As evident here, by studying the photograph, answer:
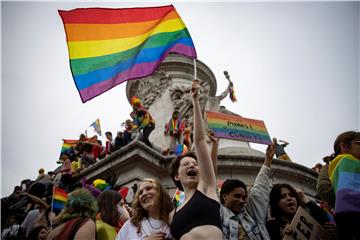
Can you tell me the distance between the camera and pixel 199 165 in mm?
3572

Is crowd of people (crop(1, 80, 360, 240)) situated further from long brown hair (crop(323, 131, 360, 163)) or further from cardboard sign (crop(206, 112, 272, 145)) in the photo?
cardboard sign (crop(206, 112, 272, 145))

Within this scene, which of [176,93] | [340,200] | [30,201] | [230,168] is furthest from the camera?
[176,93]

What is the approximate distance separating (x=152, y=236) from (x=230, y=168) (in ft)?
24.8

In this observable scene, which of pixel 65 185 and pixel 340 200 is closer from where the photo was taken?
pixel 340 200

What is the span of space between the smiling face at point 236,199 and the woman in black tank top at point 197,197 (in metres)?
0.62

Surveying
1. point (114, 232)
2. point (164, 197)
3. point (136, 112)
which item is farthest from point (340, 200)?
point (136, 112)

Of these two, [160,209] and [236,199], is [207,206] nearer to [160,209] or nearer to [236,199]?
[160,209]

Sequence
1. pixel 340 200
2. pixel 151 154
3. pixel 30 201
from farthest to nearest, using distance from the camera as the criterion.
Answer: pixel 151 154 → pixel 30 201 → pixel 340 200

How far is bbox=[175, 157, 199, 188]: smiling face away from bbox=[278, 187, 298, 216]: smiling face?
1.32 metres

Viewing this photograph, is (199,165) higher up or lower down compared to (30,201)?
lower down

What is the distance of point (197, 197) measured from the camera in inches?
132

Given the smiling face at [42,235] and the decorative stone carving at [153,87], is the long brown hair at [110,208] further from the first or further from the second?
the decorative stone carving at [153,87]

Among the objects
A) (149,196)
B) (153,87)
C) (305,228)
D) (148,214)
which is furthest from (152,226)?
(153,87)

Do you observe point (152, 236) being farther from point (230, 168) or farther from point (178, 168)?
point (230, 168)
